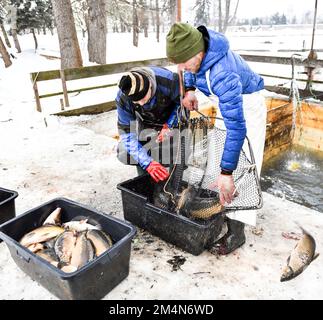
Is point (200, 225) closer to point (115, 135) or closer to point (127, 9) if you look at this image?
point (115, 135)

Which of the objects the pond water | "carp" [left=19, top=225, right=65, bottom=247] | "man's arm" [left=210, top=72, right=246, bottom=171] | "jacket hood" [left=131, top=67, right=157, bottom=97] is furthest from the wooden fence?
"man's arm" [left=210, top=72, right=246, bottom=171]

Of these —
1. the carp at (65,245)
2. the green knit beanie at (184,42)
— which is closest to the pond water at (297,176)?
the green knit beanie at (184,42)

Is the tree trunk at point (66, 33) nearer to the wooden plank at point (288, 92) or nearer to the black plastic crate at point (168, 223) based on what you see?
the wooden plank at point (288, 92)

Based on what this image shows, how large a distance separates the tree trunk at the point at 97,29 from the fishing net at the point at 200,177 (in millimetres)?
11053

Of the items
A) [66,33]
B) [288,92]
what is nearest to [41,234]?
[288,92]

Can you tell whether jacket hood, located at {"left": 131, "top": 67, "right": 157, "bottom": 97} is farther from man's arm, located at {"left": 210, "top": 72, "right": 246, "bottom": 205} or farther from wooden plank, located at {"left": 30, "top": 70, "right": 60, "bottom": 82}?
wooden plank, located at {"left": 30, "top": 70, "right": 60, "bottom": 82}

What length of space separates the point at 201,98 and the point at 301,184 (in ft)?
9.94

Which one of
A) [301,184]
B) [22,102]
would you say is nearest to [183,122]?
[301,184]

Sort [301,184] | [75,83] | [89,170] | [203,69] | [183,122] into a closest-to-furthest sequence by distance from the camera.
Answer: [203,69], [183,122], [89,170], [301,184], [75,83]

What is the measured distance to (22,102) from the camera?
829 centimetres

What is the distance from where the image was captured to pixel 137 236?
10.6 feet

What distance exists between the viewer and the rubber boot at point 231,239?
2.92 m

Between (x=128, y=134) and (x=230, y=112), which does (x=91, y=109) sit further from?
(x=230, y=112)

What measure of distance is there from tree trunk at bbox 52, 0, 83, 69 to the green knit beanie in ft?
27.8
